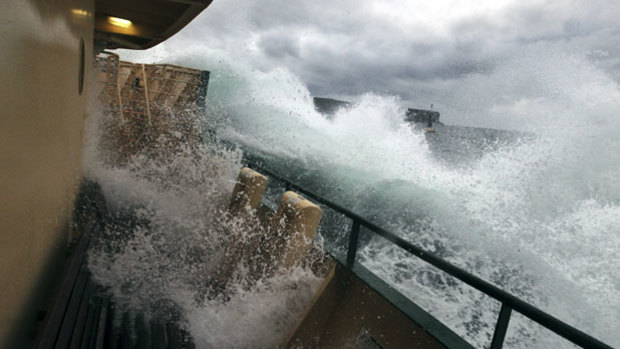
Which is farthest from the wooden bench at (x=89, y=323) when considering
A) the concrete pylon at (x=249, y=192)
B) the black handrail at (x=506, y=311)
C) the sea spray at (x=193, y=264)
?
the black handrail at (x=506, y=311)

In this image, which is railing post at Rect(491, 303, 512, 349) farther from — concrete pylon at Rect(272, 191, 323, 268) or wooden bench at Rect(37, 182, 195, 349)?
wooden bench at Rect(37, 182, 195, 349)

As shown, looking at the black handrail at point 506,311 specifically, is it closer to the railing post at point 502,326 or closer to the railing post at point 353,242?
the railing post at point 502,326

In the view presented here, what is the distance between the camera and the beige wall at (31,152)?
143 centimetres

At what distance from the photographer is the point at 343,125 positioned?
2398cm

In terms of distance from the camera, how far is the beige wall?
143cm

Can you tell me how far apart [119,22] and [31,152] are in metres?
4.97

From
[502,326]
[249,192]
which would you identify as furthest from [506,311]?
[249,192]

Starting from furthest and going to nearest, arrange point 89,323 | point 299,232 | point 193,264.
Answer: point 193,264
point 299,232
point 89,323

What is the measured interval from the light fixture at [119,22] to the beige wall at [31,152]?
305cm

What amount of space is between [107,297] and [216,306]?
0.86m

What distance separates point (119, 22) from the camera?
604 cm

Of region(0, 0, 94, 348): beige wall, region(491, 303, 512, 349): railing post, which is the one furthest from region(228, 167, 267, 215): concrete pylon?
region(491, 303, 512, 349): railing post

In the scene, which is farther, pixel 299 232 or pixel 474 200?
pixel 474 200

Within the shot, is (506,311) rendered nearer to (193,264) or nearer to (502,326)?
(502,326)
